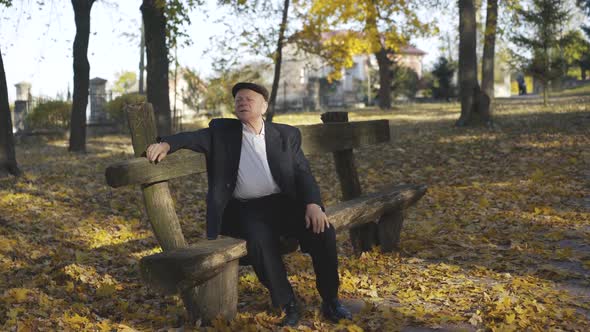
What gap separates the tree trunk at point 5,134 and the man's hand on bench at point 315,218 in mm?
7901

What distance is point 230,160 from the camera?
3.92 metres

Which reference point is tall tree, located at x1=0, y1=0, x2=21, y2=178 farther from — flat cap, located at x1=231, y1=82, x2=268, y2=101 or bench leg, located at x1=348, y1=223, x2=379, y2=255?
flat cap, located at x1=231, y1=82, x2=268, y2=101

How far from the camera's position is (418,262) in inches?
213

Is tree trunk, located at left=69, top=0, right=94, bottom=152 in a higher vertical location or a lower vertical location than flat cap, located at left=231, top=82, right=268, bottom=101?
higher

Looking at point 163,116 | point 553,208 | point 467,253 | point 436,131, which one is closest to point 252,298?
point 467,253

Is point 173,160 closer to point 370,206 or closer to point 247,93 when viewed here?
point 247,93

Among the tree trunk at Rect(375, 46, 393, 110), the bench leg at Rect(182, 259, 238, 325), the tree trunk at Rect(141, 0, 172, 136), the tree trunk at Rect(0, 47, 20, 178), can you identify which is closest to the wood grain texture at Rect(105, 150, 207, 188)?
the bench leg at Rect(182, 259, 238, 325)

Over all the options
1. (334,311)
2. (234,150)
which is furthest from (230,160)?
(334,311)

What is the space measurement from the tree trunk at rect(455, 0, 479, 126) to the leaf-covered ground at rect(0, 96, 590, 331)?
4738mm

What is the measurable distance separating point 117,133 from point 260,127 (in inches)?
822

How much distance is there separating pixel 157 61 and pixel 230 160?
10247 mm

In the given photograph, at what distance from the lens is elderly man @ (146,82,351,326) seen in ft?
12.7

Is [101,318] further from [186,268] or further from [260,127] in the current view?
[260,127]

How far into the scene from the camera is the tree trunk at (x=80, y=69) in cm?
1592
